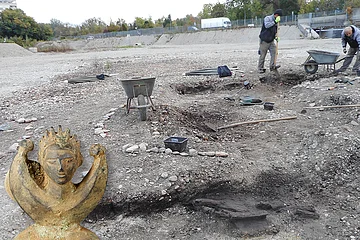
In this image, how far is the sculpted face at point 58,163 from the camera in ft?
5.43

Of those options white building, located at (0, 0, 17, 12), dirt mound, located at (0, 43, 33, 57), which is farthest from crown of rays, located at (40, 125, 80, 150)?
white building, located at (0, 0, 17, 12)

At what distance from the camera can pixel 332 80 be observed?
288 inches

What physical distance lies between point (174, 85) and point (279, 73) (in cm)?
289

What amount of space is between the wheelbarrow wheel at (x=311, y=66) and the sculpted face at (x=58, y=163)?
793 cm

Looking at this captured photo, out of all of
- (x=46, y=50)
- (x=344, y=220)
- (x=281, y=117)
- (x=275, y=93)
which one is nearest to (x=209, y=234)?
(x=344, y=220)

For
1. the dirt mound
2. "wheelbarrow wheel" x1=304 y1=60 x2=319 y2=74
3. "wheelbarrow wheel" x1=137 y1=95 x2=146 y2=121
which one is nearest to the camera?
"wheelbarrow wheel" x1=137 y1=95 x2=146 y2=121

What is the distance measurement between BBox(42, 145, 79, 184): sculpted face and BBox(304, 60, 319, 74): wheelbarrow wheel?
7.93 metres

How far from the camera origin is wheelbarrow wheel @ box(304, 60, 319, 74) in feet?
27.4

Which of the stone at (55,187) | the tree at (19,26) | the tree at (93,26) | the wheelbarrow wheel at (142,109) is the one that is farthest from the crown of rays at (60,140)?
the tree at (93,26)

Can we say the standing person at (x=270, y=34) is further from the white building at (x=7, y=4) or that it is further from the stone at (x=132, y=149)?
the white building at (x=7, y=4)

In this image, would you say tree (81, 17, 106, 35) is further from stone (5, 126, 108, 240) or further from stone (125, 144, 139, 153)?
stone (5, 126, 108, 240)

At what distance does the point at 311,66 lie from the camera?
8.48 m

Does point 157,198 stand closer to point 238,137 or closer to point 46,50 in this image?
point 238,137

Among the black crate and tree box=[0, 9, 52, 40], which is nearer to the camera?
the black crate
